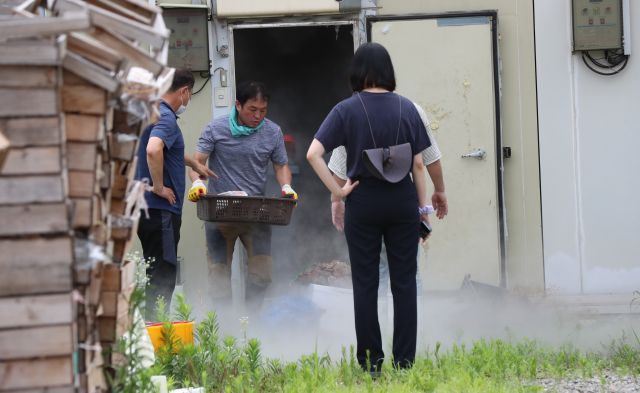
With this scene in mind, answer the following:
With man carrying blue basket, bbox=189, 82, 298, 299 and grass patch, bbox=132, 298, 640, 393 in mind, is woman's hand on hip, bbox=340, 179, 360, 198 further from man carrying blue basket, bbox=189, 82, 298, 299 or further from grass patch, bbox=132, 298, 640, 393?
man carrying blue basket, bbox=189, 82, 298, 299

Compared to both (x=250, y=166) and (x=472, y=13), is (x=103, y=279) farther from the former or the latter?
(x=472, y=13)

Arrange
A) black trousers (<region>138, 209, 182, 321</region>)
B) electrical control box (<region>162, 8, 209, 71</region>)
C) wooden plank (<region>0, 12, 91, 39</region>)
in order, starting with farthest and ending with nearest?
1. electrical control box (<region>162, 8, 209, 71</region>)
2. black trousers (<region>138, 209, 182, 321</region>)
3. wooden plank (<region>0, 12, 91, 39</region>)

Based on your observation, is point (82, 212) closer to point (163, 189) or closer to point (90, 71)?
point (90, 71)

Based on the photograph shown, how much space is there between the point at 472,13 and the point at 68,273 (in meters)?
7.55

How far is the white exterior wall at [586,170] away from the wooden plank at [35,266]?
776cm

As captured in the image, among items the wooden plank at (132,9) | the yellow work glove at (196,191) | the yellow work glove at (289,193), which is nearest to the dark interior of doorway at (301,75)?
the yellow work glove at (289,193)

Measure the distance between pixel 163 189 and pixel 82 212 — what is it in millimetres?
4322

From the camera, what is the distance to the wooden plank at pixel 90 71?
3652mm

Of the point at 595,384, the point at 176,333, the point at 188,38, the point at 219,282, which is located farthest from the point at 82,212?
the point at 188,38

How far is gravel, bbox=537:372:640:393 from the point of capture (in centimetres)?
639

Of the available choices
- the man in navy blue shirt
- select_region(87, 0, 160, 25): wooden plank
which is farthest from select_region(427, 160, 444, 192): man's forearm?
select_region(87, 0, 160, 25): wooden plank

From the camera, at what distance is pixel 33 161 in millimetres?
3557

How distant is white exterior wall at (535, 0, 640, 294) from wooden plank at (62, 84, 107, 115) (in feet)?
24.9

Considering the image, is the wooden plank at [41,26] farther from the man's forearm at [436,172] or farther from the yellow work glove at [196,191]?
the yellow work glove at [196,191]
